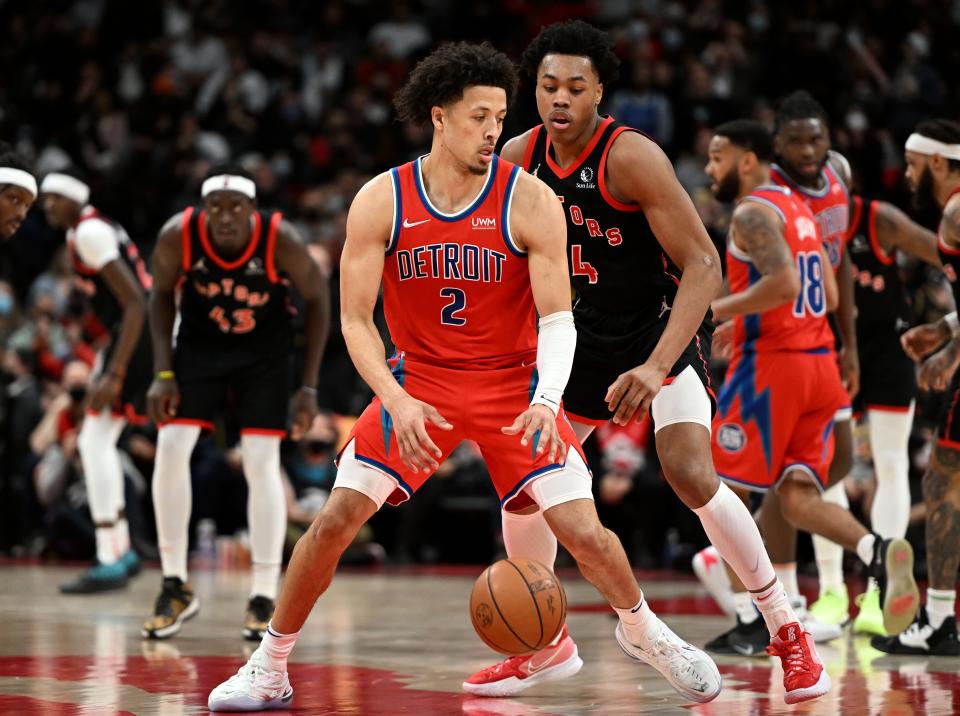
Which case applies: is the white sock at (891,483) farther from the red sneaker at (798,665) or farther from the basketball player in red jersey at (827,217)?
the red sneaker at (798,665)

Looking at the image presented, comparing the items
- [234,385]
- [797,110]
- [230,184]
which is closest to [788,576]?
[797,110]

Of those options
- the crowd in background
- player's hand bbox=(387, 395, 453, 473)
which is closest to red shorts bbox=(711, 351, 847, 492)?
player's hand bbox=(387, 395, 453, 473)

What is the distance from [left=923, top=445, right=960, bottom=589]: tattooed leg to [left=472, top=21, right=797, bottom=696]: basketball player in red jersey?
4.53ft

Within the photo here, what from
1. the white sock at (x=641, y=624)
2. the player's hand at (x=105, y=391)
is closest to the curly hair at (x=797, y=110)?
the white sock at (x=641, y=624)

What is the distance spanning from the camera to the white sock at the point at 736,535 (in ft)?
15.5

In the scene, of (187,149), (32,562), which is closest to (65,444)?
(32,562)

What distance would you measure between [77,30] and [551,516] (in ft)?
47.3

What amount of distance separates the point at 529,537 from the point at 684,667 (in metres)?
0.82

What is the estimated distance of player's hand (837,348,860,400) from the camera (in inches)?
273

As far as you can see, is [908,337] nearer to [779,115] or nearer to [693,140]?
[779,115]

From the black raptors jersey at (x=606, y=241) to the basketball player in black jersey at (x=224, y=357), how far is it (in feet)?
6.47

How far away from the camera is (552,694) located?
5051mm

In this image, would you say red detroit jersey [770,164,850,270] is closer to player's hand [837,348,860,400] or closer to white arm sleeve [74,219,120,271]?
player's hand [837,348,860,400]

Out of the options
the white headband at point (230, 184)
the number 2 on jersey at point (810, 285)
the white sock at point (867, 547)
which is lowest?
the white sock at point (867, 547)
